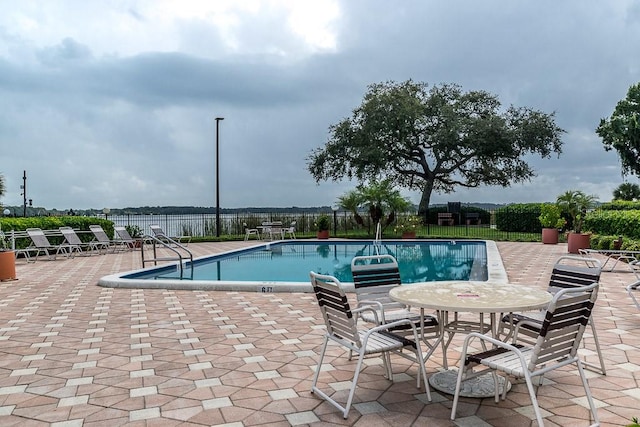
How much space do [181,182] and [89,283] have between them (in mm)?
13008

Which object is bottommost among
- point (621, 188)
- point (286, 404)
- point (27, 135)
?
point (286, 404)

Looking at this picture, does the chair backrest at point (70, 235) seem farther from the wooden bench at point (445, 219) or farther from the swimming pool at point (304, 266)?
the wooden bench at point (445, 219)

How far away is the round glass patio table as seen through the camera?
3.05 m

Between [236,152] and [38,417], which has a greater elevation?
[236,152]

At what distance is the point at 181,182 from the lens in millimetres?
21453

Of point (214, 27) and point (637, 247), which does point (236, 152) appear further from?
point (637, 247)

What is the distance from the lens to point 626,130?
31438 millimetres

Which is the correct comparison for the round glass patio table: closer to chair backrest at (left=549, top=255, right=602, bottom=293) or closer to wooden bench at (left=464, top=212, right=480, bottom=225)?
chair backrest at (left=549, top=255, right=602, bottom=293)

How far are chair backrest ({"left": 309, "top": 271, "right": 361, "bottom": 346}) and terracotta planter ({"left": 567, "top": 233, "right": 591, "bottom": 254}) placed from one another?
12703mm

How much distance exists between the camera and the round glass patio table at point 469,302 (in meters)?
3.05

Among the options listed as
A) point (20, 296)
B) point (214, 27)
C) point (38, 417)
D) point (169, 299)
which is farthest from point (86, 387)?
point (214, 27)

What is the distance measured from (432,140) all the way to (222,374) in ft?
83.0

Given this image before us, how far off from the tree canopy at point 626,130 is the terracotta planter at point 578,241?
21718mm

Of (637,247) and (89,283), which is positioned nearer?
(89,283)
